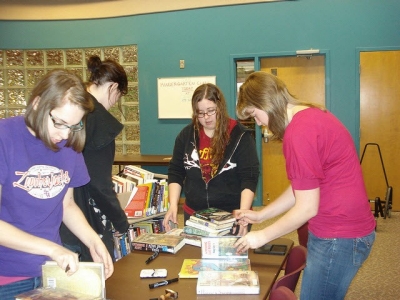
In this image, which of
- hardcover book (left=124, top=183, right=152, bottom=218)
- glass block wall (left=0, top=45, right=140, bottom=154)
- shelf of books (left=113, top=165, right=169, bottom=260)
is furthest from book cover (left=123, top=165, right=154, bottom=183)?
glass block wall (left=0, top=45, right=140, bottom=154)

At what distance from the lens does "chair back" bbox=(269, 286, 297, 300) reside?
54.2 inches

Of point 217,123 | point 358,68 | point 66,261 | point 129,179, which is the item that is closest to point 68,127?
Result: point 66,261

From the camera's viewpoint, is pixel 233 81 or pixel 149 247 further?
pixel 233 81

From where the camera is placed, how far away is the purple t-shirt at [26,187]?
1285mm

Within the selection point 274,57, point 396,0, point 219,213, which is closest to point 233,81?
point 274,57

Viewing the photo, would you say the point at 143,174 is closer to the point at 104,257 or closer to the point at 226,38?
the point at 104,257

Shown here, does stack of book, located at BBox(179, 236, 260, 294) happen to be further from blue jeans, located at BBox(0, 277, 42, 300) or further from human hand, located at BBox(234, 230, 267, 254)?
blue jeans, located at BBox(0, 277, 42, 300)

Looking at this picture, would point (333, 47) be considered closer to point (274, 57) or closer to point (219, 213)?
point (274, 57)

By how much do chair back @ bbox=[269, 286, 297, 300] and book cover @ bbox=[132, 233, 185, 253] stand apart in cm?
61

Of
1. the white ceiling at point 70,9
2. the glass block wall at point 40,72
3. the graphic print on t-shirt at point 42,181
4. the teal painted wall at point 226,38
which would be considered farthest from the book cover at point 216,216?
the white ceiling at point 70,9

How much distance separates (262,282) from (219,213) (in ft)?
1.88

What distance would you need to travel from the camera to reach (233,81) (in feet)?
18.7

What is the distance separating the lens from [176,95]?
5938mm

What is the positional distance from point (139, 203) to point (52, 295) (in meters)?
1.86
